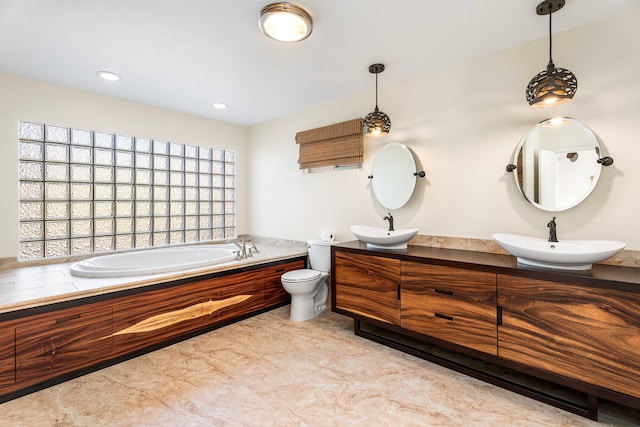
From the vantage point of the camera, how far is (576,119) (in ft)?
6.24

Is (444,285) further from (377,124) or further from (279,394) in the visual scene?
(377,124)

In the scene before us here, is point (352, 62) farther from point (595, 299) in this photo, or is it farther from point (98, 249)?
point (98, 249)

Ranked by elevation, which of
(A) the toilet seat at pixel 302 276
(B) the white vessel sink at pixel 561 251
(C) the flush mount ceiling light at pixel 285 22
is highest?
(C) the flush mount ceiling light at pixel 285 22

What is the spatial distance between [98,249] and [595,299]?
4184 mm

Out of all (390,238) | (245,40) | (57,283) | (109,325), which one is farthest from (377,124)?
(57,283)

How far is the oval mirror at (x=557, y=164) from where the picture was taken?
186cm

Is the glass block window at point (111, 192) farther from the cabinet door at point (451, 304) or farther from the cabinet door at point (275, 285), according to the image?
the cabinet door at point (451, 304)

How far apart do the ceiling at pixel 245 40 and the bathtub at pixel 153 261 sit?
5.64 feet

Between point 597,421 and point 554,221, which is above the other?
point 554,221

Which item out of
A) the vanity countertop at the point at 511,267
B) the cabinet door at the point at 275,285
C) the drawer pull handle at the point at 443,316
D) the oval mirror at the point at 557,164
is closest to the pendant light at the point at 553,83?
the oval mirror at the point at 557,164

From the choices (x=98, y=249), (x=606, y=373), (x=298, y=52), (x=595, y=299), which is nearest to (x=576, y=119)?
(x=595, y=299)

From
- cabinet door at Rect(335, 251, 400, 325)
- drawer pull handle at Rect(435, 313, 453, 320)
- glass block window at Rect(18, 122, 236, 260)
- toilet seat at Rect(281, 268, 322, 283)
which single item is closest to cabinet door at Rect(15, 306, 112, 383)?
glass block window at Rect(18, 122, 236, 260)

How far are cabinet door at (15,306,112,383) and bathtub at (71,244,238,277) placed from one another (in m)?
0.38

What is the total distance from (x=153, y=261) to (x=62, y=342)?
4.77 feet
